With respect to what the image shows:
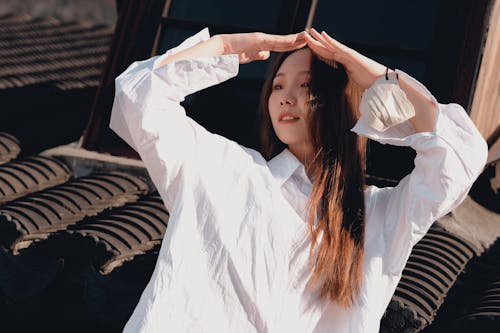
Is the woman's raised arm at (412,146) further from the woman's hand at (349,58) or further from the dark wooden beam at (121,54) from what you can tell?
the dark wooden beam at (121,54)

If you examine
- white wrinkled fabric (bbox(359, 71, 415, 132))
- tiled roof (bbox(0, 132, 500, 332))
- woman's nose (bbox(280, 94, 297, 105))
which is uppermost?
white wrinkled fabric (bbox(359, 71, 415, 132))

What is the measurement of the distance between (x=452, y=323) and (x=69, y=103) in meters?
3.71

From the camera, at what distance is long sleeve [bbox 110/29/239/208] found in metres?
3.08

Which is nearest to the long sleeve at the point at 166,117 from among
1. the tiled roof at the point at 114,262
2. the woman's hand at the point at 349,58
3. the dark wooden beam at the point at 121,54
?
the woman's hand at the point at 349,58

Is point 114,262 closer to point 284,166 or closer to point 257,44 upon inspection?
point 284,166

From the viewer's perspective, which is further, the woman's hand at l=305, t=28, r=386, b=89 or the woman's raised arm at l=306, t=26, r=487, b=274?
the woman's hand at l=305, t=28, r=386, b=89

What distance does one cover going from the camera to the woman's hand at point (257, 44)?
332 centimetres

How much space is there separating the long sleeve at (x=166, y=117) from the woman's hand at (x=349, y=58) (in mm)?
292

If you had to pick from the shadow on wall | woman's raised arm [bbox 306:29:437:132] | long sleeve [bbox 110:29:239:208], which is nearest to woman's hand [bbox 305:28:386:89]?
woman's raised arm [bbox 306:29:437:132]

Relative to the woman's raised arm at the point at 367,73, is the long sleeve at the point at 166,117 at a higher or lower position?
lower

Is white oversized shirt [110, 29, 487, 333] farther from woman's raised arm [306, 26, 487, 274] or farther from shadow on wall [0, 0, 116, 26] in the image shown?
shadow on wall [0, 0, 116, 26]

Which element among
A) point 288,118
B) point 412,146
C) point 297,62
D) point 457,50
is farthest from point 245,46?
point 457,50

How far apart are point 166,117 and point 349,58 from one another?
2.09ft

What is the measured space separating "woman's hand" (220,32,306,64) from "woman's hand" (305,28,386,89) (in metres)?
0.05
